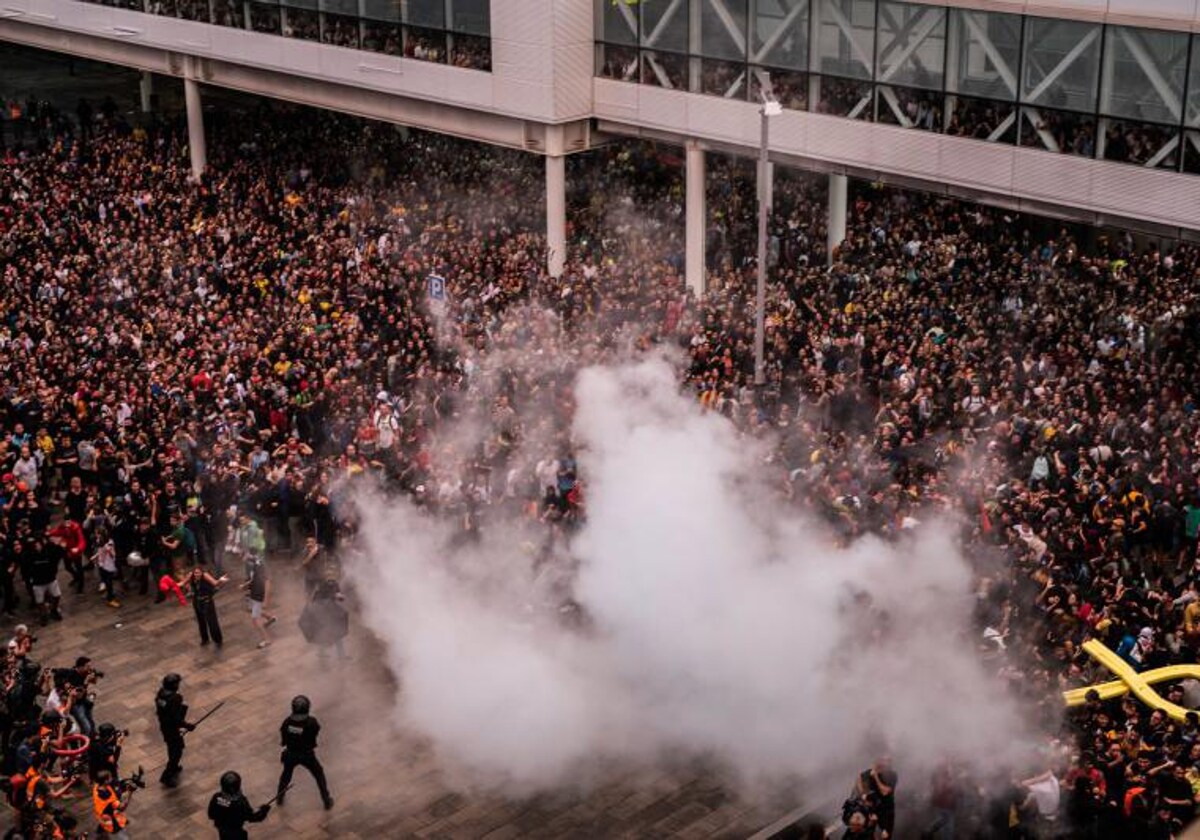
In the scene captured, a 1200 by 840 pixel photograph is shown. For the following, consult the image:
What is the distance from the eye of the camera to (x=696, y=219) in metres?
24.4

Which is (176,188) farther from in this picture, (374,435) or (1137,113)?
(1137,113)

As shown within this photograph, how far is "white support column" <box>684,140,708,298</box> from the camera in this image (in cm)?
2441

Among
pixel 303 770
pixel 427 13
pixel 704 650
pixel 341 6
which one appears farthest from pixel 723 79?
pixel 303 770

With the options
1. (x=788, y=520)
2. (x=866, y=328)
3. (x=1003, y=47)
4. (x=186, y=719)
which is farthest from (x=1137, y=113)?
(x=186, y=719)

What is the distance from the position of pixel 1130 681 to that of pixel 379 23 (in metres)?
18.7

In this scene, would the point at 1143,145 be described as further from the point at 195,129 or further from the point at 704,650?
the point at 195,129

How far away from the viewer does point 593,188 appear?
92.3 feet

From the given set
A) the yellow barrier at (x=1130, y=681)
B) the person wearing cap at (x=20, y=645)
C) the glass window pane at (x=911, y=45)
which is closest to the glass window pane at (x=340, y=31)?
the glass window pane at (x=911, y=45)

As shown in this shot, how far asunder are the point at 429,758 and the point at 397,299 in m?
11.2

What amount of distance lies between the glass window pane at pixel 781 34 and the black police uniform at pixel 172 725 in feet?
43.6

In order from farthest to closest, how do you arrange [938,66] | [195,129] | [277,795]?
[195,129]
[938,66]
[277,795]

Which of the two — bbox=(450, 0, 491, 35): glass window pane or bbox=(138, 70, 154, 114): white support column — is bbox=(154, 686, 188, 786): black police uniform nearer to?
bbox=(450, 0, 491, 35): glass window pane

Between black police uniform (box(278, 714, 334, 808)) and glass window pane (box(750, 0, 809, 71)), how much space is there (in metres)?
13.3

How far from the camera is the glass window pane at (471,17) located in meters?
25.3
